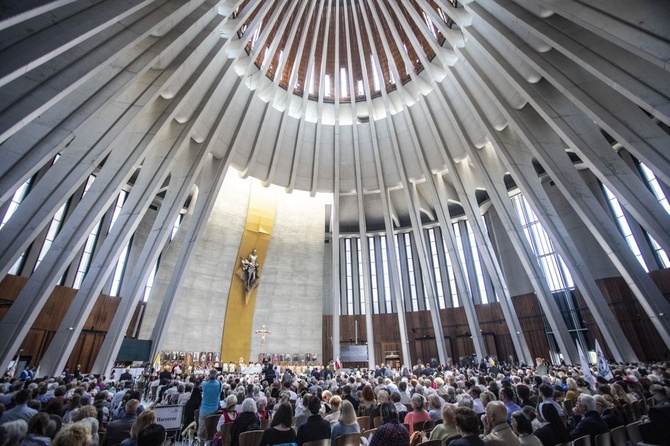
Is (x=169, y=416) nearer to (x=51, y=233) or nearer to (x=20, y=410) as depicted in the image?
(x=20, y=410)

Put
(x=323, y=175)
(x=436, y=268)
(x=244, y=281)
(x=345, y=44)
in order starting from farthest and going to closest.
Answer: (x=436, y=268)
(x=323, y=175)
(x=244, y=281)
(x=345, y=44)

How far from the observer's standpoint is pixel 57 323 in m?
15.8

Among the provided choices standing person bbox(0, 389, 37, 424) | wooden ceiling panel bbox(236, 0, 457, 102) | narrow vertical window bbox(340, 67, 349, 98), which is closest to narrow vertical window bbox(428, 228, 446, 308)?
wooden ceiling panel bbox(236, 0, 457, 102)

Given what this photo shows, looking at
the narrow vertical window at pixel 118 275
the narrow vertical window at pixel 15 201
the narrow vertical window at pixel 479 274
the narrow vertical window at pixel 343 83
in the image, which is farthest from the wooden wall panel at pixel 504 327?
the narrow vertical window at pixel 15 201

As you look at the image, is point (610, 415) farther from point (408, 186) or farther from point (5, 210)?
point (5, 210)

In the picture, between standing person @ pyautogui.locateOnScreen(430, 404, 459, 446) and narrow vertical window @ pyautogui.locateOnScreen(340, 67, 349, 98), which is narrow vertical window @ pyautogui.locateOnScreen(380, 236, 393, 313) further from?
standing person @ pyautogui.locateOnScreen(430, 404, 459, 446)

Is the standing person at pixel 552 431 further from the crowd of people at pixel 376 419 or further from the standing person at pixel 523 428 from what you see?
the standing person at pixel 523 428

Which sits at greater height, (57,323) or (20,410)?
(57,323)

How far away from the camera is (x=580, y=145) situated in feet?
40.8

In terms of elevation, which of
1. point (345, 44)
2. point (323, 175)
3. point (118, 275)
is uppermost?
point (345, 44)

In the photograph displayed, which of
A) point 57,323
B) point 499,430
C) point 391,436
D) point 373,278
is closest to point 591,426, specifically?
point 499,430

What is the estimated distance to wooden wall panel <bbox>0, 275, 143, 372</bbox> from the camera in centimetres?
1385

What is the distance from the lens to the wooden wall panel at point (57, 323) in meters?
13.9

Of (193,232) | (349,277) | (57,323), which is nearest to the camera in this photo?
(57,323)
